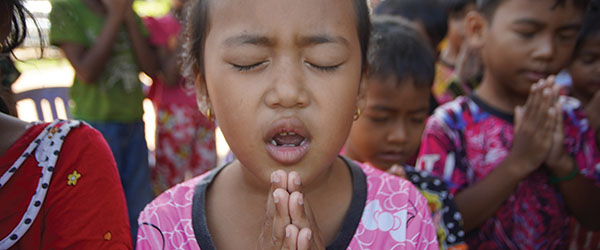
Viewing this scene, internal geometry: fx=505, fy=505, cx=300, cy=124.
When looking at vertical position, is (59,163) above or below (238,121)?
below

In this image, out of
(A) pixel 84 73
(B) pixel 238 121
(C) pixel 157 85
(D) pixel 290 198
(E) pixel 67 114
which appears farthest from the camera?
(C) pixel 157 85

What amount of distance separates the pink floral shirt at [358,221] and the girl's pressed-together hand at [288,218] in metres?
0.25

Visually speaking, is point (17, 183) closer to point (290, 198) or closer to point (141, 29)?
point (290, 198)

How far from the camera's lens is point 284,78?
1129 mm

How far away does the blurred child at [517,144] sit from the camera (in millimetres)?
1883

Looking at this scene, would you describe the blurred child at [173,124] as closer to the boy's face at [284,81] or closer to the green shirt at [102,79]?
the green shirt at [102,79]

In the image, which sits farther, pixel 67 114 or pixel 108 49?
pixel 67 114

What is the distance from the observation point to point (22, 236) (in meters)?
1.22

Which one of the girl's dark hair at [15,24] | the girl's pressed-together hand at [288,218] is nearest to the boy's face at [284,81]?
the girl's pressed-together hand at [288,218]

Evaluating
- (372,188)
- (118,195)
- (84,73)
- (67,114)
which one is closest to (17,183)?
(118,195)

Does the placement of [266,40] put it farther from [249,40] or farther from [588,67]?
[588,67]

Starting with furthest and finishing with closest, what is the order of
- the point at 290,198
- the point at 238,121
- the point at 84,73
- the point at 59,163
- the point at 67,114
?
the point at 67,114 → the point at 84,73 → the point at 59,163 → the point at 238,121 → the point at 290,198

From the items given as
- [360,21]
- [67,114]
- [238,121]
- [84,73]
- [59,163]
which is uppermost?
[360,21]

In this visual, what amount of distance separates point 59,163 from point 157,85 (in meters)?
2.94
